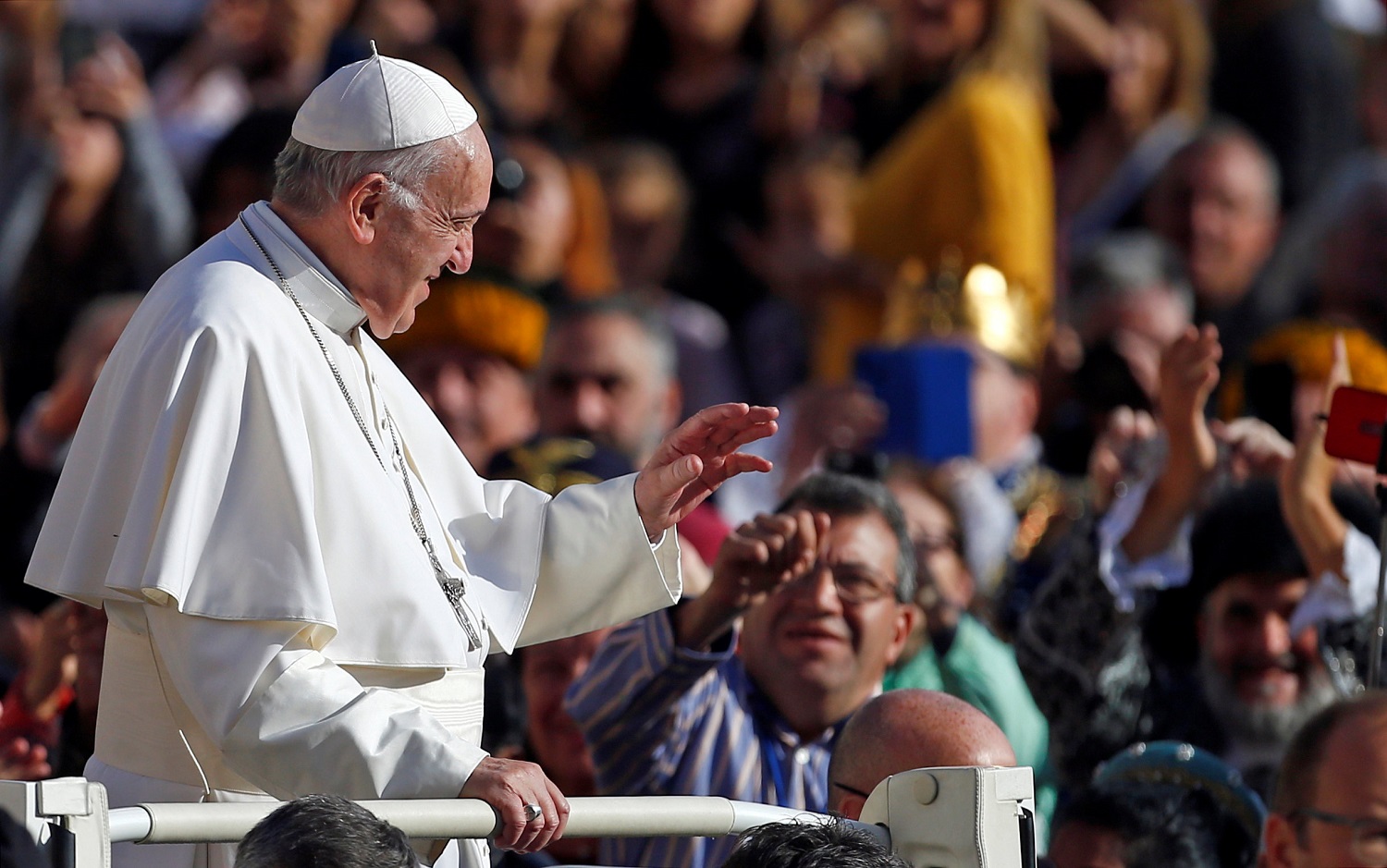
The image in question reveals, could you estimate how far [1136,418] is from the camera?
575 centimetres

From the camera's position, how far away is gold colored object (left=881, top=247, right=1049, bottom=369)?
7895 millimetres

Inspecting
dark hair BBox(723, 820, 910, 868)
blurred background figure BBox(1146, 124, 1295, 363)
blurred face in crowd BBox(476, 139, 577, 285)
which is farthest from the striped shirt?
blurred background figure BBox(1146, 124, 1295, 363)

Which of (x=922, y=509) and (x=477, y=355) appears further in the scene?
(x=477, y=355)

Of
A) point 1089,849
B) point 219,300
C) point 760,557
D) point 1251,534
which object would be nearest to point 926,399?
point 1251,534

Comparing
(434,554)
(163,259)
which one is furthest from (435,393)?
(434,554)

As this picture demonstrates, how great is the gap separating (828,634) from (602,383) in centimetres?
246

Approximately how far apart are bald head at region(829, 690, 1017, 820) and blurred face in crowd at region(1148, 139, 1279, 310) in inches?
A: 195

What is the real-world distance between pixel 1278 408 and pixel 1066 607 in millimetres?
1375

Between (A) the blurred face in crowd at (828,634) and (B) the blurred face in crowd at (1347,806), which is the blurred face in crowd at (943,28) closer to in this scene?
(A) the blurred face in crowd at (828,634)

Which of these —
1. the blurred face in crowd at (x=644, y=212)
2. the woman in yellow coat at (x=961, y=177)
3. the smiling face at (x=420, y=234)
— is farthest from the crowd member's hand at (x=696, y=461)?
the blurred face in crowd at (x=644, y=212)

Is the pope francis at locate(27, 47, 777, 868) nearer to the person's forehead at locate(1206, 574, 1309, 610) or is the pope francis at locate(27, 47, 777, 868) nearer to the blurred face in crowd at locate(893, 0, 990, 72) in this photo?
the person's forehead at locate(1206, 574, 1309, 610)

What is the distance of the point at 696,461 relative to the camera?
12.6 ft

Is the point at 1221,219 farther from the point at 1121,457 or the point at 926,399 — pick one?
the point at 1121,457

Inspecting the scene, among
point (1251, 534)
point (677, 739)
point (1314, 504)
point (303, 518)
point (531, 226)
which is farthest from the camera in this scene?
point (531, 226)
